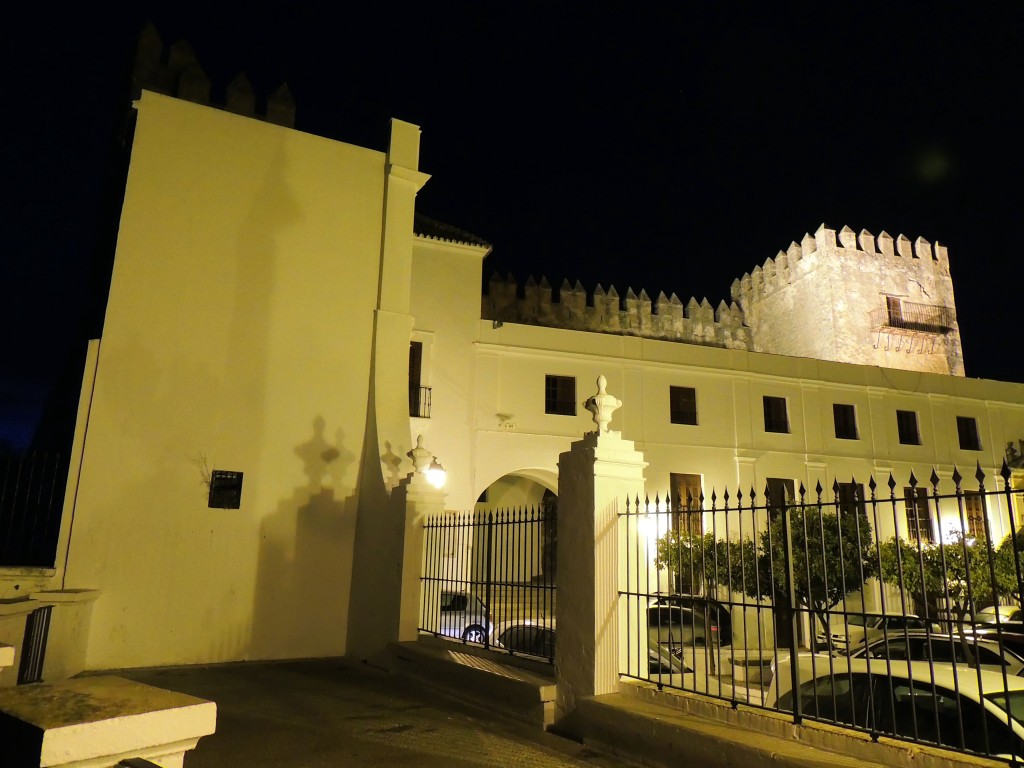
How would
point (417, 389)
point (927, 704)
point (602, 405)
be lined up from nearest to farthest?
1. point (927, 704)
2. point (602, 405)
3. point (417, 389)

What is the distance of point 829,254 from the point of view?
2742 centimetres

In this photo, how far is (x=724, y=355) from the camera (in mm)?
20953

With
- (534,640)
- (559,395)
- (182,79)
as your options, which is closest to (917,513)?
(534,640)

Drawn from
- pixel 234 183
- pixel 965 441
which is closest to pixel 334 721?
pixel 234 183

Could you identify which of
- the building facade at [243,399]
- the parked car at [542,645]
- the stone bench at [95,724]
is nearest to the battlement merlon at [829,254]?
the building facade at [243,399]

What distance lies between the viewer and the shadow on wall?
10.1 metres

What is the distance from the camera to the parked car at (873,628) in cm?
361

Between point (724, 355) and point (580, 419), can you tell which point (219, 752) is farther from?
point (724, 355)

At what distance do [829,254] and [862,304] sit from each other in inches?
85.5

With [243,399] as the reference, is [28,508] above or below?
below

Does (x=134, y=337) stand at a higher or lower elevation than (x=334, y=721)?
higher

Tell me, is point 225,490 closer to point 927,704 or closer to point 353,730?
point 353,730

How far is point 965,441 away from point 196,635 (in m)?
22.4

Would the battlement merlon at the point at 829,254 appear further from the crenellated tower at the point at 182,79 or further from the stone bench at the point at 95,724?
the stone bench at the point at 95,724
